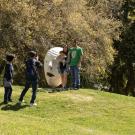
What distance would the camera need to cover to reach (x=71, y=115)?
14.5 meters

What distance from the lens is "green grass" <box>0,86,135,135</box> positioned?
1162 cm

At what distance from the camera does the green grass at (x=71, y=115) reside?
458 inches

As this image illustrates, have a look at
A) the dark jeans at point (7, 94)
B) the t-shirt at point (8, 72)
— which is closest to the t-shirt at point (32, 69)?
the t-shirt at point (8, 72)

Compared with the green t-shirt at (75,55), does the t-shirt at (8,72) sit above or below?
below

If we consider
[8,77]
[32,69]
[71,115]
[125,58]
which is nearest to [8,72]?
[8,77]

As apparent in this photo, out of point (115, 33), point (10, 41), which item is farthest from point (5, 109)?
point (115, 33)

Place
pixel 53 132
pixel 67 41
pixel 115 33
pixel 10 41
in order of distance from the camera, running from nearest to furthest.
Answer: pixel 53 132, pixel 10 41, pixel 67 41, pixel 115 33

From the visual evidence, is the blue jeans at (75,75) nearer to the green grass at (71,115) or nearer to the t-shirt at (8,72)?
the green grass at (71,115)

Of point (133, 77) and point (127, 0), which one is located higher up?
point (127, 0)

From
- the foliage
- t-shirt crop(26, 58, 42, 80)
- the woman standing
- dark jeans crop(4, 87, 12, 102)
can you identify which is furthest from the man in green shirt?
the foliage

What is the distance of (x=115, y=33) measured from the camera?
99.8 feet

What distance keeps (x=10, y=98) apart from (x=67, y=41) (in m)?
11.4

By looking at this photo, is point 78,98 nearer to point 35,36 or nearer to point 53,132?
point 53,132

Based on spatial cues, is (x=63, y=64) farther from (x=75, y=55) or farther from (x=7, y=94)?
(x=7, y=94)
